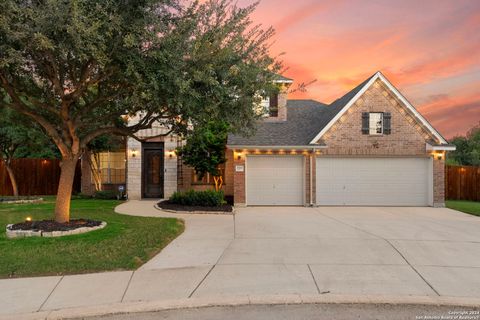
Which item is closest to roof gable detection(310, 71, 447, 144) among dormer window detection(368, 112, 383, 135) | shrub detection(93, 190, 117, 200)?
dormer window detection(368, 112, 383, 135)

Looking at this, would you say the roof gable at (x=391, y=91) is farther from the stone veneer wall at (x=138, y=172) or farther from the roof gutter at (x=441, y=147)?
the stone veneer wall at (x=138, y=172)

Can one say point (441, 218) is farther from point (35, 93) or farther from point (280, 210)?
point (35, 93)

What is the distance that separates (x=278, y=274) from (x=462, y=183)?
20281mm

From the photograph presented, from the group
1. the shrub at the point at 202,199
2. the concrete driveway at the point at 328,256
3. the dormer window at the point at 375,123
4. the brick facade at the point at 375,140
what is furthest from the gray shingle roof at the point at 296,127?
the concrete driveway at the point at 328,256

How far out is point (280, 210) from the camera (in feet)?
50.1

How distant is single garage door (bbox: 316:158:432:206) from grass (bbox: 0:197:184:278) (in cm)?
841

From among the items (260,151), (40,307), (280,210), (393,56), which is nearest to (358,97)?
(393,56)

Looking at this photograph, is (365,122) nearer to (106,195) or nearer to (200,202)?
(200,202)

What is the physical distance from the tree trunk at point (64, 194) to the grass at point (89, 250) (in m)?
1.17

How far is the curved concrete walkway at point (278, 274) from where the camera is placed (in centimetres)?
532

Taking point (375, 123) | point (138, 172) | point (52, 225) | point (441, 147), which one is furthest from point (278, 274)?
point (138, 172)

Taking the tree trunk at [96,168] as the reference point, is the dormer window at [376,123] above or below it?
above

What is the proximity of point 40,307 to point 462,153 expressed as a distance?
49105 millimetres

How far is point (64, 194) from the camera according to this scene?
984 centimetres
